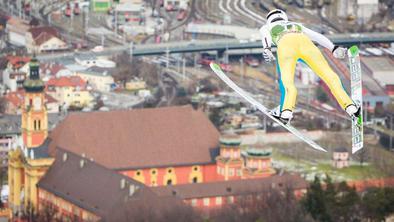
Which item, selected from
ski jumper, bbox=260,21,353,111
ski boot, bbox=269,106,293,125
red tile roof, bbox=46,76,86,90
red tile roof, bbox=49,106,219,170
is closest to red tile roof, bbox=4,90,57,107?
red tile roof, bbox=46,76,86,90

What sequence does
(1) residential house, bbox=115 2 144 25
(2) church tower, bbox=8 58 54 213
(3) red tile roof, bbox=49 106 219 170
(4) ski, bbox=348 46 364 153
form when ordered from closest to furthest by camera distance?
(4) ski, bbox=348 46 364 153 → (2) church tower, bbox=8 58 54 213 → (3) red tile roof, bbox=49 106 219 170 → (1) residential house, bbox=115 2 144 25

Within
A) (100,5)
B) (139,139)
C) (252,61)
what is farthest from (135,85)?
(139,139)

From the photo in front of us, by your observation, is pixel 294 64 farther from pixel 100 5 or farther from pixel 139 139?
pixel 100 5

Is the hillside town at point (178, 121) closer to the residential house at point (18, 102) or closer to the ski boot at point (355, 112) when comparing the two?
the residential house at point (18, 102)

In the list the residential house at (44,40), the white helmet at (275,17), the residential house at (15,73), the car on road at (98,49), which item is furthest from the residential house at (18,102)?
the white helmet at (275,17)

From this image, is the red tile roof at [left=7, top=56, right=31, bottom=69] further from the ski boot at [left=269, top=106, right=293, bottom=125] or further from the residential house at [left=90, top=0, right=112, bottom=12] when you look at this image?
the ski boot at [left=269, top=106, right=293, bottom=125]
